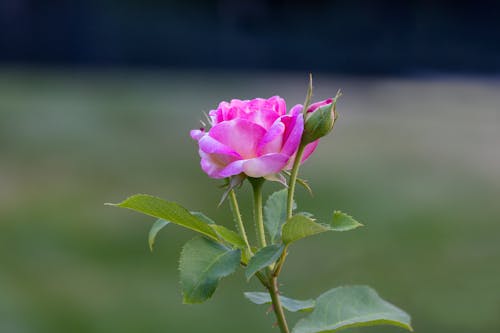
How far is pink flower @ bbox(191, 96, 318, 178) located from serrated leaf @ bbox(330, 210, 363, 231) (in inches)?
1.3

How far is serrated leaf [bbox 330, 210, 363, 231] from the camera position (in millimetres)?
356

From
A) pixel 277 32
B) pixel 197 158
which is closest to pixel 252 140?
pixel 197 158

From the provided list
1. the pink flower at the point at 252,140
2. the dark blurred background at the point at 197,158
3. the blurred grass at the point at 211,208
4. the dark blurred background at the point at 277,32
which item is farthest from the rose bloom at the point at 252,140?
the dark blurred background at the point at 277,32

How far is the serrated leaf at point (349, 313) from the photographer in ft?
1.26

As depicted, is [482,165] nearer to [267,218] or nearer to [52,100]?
[52,100]

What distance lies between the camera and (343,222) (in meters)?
0.36

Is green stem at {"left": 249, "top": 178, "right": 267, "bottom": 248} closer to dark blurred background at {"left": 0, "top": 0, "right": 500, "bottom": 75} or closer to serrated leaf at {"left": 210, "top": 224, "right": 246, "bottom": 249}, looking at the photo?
serrated leaf at {"left": 210, "top": 224, "right": 246, "bottom": 249}

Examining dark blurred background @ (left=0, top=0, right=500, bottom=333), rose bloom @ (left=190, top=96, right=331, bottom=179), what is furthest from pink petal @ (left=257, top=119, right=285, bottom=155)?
dark blurred background @ (left=0, top=0, right=500, bottom=333)

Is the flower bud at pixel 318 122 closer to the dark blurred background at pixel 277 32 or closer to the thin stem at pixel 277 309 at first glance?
the thin stem at pixel 277 309

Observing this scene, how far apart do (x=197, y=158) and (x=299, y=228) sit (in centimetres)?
338

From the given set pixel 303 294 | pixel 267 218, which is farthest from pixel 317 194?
pixel 267 218

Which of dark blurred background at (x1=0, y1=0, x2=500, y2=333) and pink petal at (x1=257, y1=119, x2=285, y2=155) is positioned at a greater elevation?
pink petal at (x1=257, y1=119, x2=285, y2=155)

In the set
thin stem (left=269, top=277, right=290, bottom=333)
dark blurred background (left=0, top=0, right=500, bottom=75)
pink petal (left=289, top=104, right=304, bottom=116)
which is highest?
pink petal (left=289, top=104, right=304, bottom=116)

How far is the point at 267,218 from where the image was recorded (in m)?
0.44
